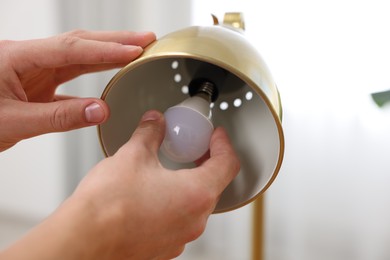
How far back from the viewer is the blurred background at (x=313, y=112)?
1226 mm

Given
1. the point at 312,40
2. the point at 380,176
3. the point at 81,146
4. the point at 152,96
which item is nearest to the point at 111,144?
the point at 152,96

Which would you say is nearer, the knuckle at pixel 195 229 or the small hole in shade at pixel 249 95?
the knuckle at pixel 195 229

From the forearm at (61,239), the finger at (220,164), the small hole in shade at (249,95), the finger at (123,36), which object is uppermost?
the finger at (123,36)

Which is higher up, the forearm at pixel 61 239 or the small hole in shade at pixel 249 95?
the small hole in shade at pixel 249 95

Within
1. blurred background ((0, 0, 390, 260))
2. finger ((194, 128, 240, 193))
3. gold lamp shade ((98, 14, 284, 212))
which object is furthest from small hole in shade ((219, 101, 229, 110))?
blurred background ((0, 0, 390, 260))

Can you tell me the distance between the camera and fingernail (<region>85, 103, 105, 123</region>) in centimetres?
54

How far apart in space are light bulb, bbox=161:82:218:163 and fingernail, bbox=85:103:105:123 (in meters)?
0.08

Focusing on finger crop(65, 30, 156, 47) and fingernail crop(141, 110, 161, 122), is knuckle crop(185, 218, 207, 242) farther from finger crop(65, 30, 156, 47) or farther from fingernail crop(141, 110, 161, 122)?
finger crop(65, 30, 156, 47)

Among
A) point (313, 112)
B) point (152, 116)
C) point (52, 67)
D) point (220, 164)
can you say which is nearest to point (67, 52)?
point (52, 67)

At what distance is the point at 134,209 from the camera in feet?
1.39

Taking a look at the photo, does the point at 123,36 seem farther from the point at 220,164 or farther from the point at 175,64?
the point at 220,164

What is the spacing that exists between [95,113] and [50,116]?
109 mm

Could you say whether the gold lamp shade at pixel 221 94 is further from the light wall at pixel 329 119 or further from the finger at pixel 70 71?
the light wall at pixel 329 119

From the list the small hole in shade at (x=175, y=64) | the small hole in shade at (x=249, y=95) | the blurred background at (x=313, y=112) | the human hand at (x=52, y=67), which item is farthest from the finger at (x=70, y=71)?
the blurred background at (x=313, y=112)
